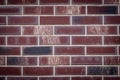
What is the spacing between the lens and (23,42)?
1716 millimetres

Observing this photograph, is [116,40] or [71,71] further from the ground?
[116,40]

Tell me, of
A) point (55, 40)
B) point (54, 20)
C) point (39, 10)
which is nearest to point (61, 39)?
point (55, 40)

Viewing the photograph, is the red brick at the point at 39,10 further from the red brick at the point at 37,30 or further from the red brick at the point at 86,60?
the red brick at the point at 86,60

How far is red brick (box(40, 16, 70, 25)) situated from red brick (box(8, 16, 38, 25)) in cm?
5

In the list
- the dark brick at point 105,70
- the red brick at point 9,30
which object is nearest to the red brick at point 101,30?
the dark brick at point 105,70

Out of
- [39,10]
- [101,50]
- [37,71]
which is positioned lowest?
[37,71]

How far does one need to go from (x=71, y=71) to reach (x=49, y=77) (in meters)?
0.17

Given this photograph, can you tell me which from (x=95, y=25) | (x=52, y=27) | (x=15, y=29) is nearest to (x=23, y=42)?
(x=15, y=29)

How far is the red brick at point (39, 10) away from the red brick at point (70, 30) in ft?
0.45

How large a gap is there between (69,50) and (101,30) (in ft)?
0.93

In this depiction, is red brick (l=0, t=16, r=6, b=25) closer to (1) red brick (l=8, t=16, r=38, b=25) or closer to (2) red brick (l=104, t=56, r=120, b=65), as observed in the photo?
(1) red brick (l=8, t=16, r=38, b=25)

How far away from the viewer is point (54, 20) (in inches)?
67.5

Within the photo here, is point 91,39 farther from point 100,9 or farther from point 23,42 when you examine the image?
point 23,42

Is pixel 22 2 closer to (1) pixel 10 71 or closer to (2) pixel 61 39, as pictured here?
(2) pixel 61 39
